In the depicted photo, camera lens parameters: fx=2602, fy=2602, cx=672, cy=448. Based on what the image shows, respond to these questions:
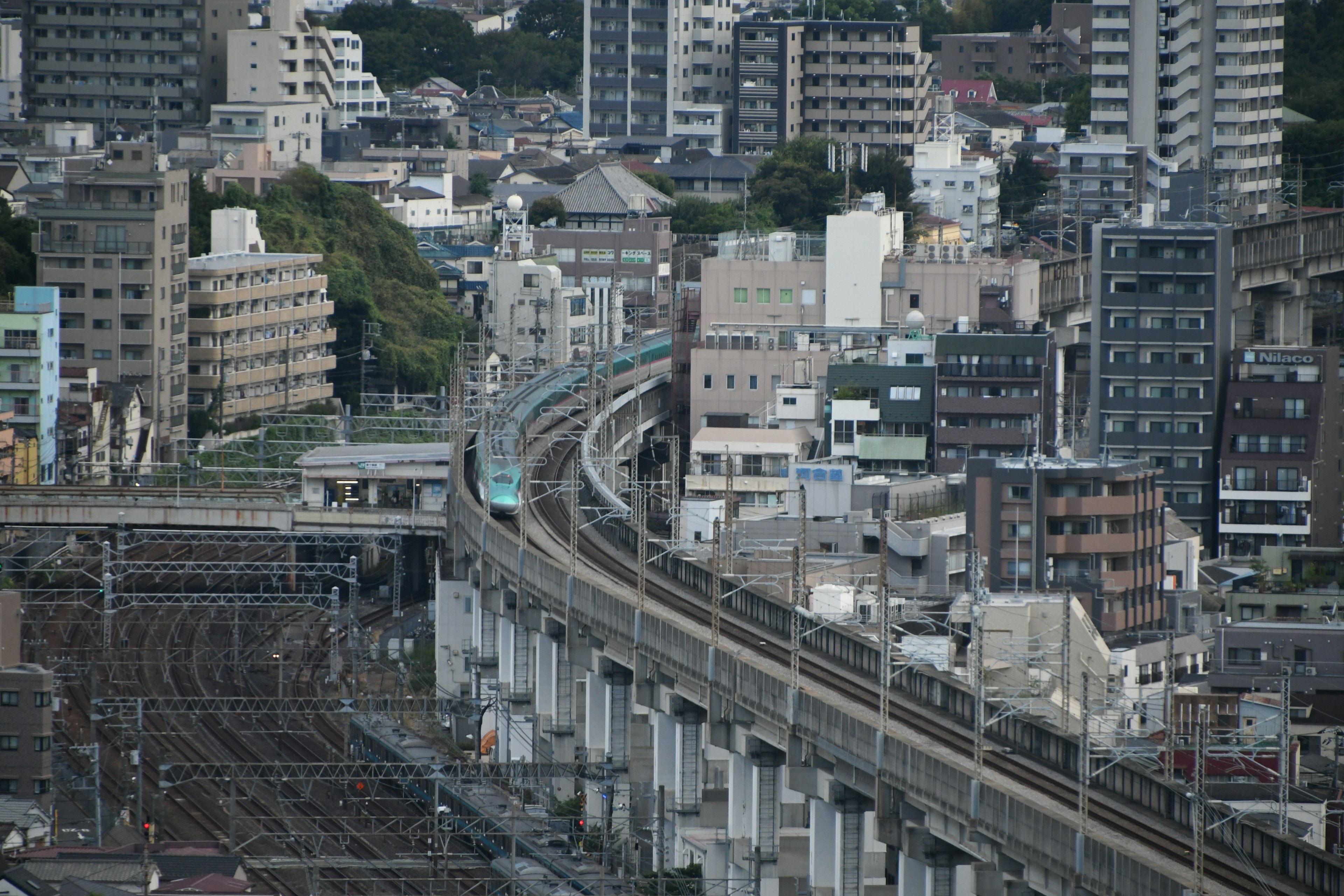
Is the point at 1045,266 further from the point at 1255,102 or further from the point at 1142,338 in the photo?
the point at 1255,102

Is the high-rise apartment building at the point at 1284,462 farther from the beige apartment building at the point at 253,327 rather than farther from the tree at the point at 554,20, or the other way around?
A: the tree at the point at 554,20

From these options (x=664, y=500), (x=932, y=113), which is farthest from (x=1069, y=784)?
(x=932, y=113)

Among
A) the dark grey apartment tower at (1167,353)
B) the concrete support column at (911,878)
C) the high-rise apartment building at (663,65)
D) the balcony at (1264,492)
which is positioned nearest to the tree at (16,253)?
the dark grey apartment tower at (1167,353)

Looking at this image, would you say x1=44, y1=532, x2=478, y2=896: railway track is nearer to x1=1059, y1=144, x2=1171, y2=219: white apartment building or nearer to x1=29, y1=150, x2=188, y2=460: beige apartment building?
x1=29, y1=150, x2=188, y2=460: beige apartment building

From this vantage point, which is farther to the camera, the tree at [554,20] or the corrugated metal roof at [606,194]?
the tree at [554,20]

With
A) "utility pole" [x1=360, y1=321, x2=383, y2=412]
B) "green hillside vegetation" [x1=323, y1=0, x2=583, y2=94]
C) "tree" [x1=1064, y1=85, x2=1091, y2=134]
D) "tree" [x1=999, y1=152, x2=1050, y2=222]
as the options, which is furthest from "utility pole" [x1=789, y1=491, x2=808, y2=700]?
"green hillside vegetation" [x1=323, y1=0, x2=583, y2=94]
